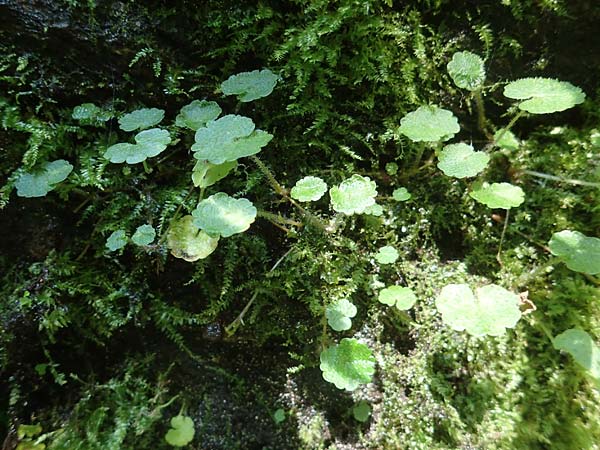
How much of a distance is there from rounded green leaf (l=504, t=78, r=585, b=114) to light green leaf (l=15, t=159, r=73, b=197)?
5.10 feet

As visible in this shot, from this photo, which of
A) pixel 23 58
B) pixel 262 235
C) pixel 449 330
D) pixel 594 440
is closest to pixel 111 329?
pixel 262 235

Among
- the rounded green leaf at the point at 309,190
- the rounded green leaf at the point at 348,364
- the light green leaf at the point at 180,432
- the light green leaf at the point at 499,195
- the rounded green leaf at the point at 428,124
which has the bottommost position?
the light green leaf at the point at 180,432

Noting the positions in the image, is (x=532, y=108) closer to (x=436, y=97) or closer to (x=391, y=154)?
(x=436, y=97)

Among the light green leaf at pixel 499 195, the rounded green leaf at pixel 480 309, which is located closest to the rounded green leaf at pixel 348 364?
the rounded green leaf at pixel 480 309

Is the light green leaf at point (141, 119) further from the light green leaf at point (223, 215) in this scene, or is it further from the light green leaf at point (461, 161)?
the light green leaf at point (461, 161)

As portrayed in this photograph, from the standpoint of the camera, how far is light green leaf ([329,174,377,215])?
137 cm

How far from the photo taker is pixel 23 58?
1.35 meters

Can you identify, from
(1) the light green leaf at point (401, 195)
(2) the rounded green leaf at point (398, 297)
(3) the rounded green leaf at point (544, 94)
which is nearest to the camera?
(3) the rounded green leaf at point (544, 94)

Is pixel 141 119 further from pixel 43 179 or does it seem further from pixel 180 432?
pixel 180 432

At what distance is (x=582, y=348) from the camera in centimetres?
125

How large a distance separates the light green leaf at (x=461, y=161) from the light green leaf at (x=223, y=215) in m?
0.69

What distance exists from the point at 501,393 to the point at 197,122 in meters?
1.43

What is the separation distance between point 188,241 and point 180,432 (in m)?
0.74

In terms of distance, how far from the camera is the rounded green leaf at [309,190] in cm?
137
